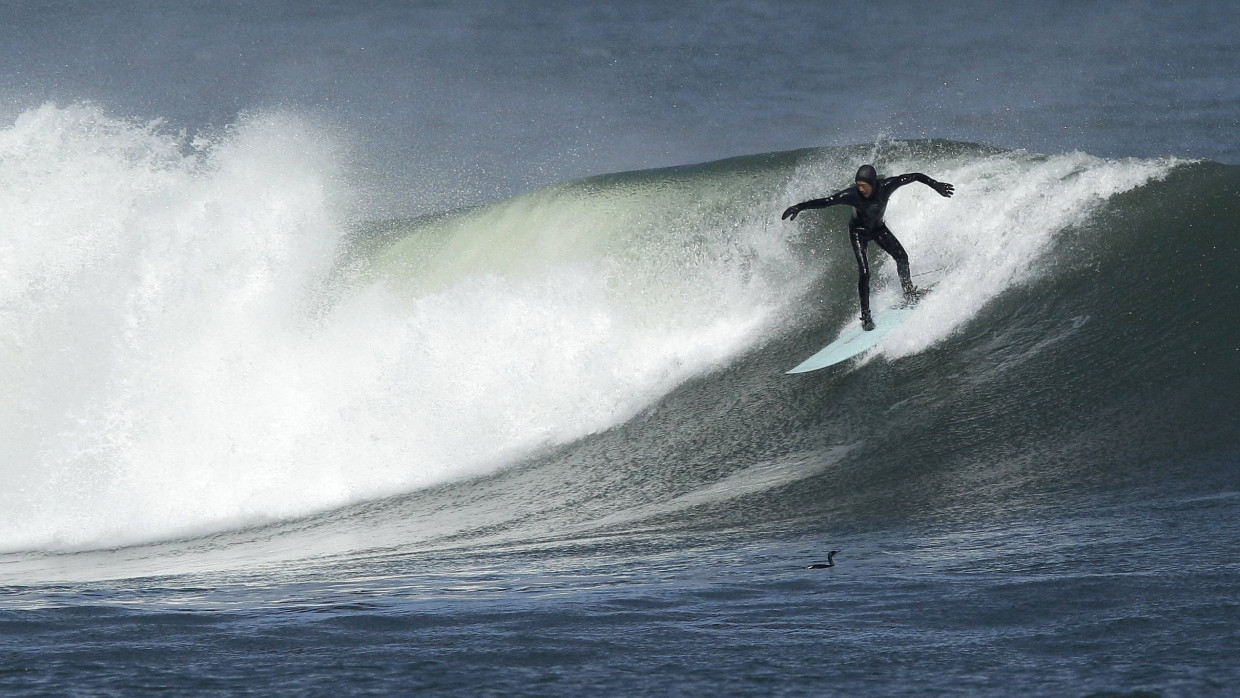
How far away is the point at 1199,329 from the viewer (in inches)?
320

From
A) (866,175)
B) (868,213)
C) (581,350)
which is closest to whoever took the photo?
(866,175)

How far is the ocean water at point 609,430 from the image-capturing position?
3785 mm

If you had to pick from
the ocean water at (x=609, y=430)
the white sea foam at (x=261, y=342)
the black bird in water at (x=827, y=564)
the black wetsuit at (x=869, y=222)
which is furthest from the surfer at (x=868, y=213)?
the black bird in water at (x=827, y=564)

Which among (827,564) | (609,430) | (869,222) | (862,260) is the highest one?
(869,222)

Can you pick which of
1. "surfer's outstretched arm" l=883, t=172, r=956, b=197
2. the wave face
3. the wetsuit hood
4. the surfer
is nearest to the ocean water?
the wave face

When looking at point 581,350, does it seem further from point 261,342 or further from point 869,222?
point 261,342

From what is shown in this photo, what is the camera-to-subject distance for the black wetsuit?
8695 millimetres

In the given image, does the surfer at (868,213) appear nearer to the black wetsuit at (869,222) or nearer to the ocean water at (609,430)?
the black wetsuit at (869,222)

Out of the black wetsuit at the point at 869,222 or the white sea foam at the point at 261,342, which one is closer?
the black wetsuit at the point at 869,222

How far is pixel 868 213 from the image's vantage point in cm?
882

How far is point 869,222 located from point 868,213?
77 millimetres

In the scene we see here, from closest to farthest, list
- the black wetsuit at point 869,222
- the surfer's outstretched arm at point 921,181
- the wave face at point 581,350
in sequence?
the wave face at point 581,350 < the surfer's outstretched arm at point 921,181 < the black wetsuit at point 869,222

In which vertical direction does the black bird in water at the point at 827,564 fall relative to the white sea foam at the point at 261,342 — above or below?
below

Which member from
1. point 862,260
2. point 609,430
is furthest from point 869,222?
point 609,430
